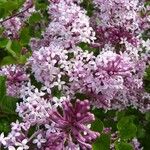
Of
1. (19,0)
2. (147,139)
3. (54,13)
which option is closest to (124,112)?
(147,139)

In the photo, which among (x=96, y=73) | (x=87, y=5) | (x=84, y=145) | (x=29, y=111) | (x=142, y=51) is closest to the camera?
(x=84, y=145)

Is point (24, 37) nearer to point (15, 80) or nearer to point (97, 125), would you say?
point (15, 80)

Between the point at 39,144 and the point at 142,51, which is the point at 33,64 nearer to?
the point at 39,144

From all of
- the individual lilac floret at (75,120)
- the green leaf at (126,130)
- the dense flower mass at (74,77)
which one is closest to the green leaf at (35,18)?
the dense flower mass at (74,77)

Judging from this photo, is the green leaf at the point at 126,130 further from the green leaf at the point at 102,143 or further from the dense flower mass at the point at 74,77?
the green leaf at the point at 102,143

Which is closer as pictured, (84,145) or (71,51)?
(84,145)

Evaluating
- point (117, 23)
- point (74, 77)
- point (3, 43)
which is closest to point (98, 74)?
point (74, 77)

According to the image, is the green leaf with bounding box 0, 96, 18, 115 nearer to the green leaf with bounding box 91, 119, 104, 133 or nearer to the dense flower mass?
the dense flower mass

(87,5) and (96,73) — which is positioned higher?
(96,73)
